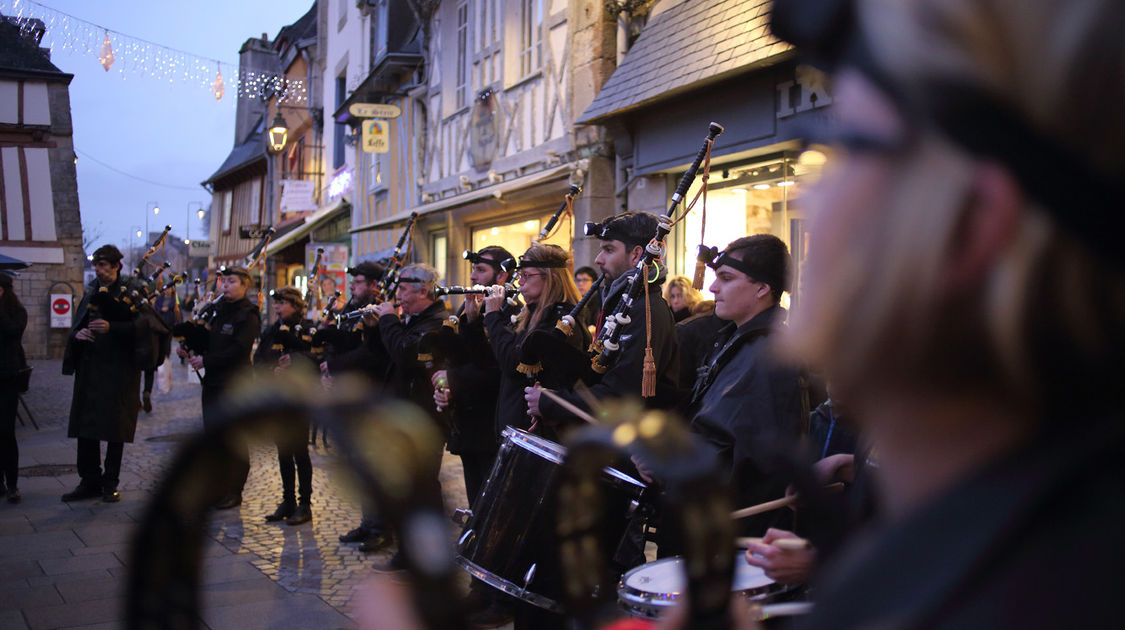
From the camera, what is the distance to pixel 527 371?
14.6 ft

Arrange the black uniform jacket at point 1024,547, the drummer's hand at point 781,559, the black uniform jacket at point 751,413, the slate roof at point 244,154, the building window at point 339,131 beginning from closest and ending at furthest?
1. the black uniform jacket at point 1024,547
2. the drummer's hand at point 781,559
3. the black uniform jacket at point 751,413
4. the building window at point 339,131
5. the slate roof at point 244,154

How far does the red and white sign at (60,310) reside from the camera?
25.6 m

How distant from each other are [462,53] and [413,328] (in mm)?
10677

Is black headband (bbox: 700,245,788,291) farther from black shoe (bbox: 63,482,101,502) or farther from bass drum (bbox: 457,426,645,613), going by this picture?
black shoe (bbox: 63,482,101,502)

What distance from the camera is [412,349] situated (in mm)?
5918

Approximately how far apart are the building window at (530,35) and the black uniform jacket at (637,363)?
930cm

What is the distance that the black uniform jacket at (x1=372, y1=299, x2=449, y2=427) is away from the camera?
594 cm

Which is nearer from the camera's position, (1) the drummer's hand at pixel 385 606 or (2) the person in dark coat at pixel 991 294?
(2) the person in dark coat at pixel 991 294

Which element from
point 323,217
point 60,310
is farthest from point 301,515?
point 60,310

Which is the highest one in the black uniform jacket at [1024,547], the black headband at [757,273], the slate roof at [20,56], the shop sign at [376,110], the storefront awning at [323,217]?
the slate roof at [20,56]

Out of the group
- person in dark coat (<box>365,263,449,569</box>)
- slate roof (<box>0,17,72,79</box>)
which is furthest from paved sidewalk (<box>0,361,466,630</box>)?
slate roof (<box>0,17,72,79</box>)

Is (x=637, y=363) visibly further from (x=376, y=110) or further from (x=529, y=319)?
(x=376, y=110)

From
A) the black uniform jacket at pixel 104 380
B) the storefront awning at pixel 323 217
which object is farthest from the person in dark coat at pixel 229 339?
the storefront awning at pixel 323 217

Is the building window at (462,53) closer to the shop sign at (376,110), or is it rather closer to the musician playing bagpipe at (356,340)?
the shop sign at (376,110)
